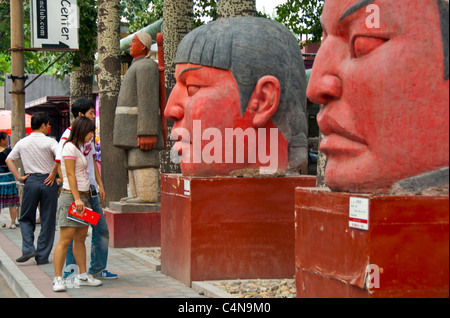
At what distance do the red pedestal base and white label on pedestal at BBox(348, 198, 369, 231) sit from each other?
6.08 m

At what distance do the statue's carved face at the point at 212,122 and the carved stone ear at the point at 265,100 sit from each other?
4 cm

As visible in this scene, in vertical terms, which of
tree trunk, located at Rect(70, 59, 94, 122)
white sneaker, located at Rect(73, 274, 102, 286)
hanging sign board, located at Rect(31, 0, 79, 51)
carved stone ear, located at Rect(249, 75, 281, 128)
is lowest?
white sneaker, located at Rect(73, 274, 102, 286)

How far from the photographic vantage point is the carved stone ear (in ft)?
22.6

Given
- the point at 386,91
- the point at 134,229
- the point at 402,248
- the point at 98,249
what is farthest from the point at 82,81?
the point at 402,248

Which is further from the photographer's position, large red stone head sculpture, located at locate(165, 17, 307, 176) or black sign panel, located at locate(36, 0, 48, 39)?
black sign panel, located at locate(36, 0, 48, 39)

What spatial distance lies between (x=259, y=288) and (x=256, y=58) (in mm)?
2206

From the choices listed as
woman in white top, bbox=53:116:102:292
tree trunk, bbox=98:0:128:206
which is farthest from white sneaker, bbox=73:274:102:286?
tree trunk, bbox=98:0:128:206

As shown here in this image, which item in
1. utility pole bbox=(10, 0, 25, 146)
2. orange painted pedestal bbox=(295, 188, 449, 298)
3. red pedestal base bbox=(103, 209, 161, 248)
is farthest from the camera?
utility pole bbox=(10, 0, 25, 146)

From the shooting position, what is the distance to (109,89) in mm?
11820

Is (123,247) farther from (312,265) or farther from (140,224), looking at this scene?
(312,265)

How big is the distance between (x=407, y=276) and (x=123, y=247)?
21.9 feet

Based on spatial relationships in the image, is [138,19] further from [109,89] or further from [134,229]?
[134,229]

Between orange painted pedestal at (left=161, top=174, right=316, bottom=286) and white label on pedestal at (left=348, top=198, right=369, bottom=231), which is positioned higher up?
white label on pedestal at (left=348, top=198, right=369, bottom=231)

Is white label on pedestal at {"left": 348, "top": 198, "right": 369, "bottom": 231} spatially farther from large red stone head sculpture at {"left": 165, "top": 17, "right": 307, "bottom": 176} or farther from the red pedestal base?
the red pedestal base
